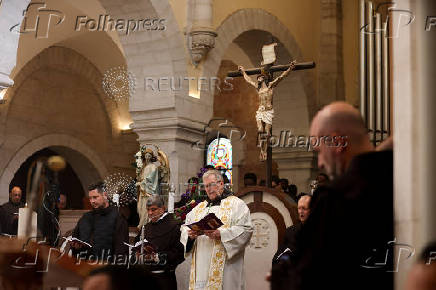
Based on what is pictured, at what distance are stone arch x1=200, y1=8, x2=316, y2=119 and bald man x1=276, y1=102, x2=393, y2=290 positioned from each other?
8823 millimetres

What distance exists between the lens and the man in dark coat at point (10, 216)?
10531 millimetres

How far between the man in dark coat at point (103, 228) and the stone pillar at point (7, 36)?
1.70m


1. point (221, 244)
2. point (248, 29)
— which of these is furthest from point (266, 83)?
point (248, 29)

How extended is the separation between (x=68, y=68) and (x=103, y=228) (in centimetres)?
1028

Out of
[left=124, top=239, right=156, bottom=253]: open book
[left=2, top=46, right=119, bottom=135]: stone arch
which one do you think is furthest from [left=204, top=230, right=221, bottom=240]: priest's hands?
[left=2, top=46, right=119, bottom=135]: stone arch

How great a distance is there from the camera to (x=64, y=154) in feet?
56.5

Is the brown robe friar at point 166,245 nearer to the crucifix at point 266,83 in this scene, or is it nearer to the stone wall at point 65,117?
the crucifix at point 266,83

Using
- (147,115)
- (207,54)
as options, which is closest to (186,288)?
(147,115)

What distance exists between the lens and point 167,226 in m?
7.64

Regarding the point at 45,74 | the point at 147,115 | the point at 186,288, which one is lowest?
the point at 186,288

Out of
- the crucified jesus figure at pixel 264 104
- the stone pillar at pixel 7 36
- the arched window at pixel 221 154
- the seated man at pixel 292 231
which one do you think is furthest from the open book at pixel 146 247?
the arched window at pixel 221 154

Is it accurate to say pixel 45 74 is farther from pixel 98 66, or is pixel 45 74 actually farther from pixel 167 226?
pixel 167 226

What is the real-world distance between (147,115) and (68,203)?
23.5 feet

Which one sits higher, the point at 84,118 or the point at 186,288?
the point at 84,118
